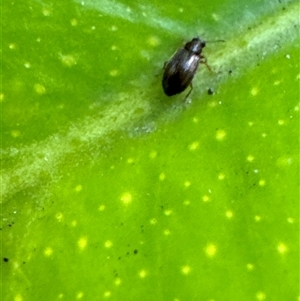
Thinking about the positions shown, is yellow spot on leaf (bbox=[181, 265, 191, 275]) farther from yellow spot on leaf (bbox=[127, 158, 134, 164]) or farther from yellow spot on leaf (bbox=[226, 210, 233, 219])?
yellow spot on leaf (bbox=[127, 158, 134, 164])

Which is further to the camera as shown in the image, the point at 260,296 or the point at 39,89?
the point at 39,89

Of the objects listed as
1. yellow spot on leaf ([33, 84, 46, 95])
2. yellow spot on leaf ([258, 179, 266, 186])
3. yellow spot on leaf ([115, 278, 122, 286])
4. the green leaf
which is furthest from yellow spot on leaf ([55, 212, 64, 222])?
yellow spot on leaf ([258, 179, 266, 186])

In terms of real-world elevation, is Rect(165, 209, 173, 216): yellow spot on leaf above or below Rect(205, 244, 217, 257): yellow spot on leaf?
above

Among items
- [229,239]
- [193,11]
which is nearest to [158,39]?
[193,11]

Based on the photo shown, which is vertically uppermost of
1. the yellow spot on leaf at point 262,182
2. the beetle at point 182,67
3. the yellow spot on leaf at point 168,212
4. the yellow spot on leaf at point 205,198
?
the beetle at point 182,67

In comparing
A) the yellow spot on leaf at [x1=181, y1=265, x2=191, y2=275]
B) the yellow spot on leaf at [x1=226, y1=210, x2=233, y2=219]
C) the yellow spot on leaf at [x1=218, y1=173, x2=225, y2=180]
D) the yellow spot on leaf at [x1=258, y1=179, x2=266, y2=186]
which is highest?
the yellow spot on leaf at [x1=218, y1=173, x2=225, y2=180]

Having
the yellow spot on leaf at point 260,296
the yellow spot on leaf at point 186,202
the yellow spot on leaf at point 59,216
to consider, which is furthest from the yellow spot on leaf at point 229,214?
the yellow spot on leaf at point 59,216

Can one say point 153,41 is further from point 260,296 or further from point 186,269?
point 260,296

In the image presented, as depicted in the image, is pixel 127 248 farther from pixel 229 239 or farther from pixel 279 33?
pixel 279 33

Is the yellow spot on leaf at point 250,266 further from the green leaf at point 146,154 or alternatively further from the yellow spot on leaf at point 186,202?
the yellow spot on leaf at point 186,202

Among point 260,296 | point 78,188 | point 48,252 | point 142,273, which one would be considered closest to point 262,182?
point 260,296
